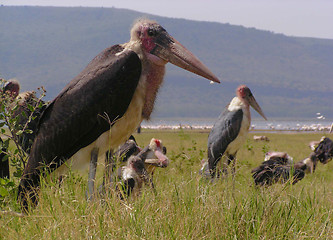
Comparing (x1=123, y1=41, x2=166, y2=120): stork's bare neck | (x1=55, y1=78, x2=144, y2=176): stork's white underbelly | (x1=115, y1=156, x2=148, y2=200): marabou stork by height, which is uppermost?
(x1=123, y1=41, x2=166, y2=120): stork's bare neck

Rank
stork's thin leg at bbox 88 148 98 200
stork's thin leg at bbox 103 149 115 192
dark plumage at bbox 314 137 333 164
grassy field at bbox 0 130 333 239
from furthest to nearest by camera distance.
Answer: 1. dark plumage at bbox 314 137 333 164
2. stork's thin leg at bbox 88 148 98 200
3. stork's thin leg at bbox 103 149 115 192
4. grassy field at bbox 0 130 333 239

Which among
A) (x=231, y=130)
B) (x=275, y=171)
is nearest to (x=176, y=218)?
(x=275, y=171)

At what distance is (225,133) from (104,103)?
4844 mm

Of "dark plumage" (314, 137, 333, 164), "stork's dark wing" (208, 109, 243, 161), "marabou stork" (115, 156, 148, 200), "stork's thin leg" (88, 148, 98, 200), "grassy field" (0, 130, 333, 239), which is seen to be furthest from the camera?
"dark plumage" (314, 137, 333, 164)

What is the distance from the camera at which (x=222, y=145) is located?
9172 millimetres

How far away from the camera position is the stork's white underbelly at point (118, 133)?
15.1 feet

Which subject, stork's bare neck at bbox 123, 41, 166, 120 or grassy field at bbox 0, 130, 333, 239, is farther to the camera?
stork's bare neck at bbox 123, 41, 166, 120

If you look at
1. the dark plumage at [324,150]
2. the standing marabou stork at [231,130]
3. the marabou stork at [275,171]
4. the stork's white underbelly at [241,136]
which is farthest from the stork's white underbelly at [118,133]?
the dark plumage at [324,150]

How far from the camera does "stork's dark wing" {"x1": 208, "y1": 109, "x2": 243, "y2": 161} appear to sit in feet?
30.0

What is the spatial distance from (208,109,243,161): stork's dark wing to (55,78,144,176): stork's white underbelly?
4.59m

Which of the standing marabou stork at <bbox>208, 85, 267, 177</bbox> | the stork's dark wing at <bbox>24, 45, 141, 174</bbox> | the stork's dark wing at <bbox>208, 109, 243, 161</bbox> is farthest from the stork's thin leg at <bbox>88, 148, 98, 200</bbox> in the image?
the stork's dark wing at <bbox>208, 109, 243, 161</bbox>

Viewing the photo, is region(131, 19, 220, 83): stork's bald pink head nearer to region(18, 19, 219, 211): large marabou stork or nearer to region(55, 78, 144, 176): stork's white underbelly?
region(18, 19, 219, 211): large marabou stork

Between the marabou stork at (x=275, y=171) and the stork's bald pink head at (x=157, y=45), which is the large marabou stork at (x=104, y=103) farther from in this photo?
the marabou stork at (x=275, y=171)

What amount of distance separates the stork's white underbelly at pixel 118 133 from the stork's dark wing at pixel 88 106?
0.16 feet
